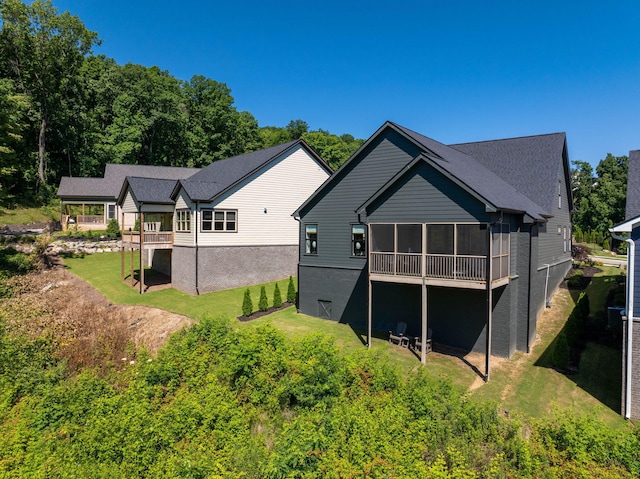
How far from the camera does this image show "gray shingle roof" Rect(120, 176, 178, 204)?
76.1 ft

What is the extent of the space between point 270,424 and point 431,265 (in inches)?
282

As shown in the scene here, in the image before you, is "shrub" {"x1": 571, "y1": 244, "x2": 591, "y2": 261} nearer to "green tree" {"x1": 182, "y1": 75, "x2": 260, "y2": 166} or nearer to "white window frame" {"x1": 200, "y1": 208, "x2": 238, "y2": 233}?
"white window frame" {"x1": 200, "y1": 208, "x2": 238, "y2": 233}

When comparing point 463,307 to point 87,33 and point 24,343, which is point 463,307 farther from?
point 87,33

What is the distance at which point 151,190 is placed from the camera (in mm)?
24141

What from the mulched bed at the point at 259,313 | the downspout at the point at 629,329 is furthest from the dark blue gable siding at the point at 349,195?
the downspout at the point at 629,329

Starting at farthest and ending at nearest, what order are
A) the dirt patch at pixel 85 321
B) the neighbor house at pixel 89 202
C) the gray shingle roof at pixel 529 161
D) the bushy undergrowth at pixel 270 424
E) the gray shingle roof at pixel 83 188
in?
→ the gray shingle roof at pixel 83 188, the neighbor house at pixel 89 202, the gray shingle roof at pixel 529 161, the dirt patch at pixel 85 321, the bushy undergrowth at pixel 270 424

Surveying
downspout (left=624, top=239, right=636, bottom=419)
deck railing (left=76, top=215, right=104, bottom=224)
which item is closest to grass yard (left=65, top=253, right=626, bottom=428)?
downspout (left=624, top=239, right=636, bottom=419)

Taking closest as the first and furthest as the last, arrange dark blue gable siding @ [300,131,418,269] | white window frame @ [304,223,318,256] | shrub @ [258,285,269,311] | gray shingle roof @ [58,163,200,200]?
dark blue gable siding @ [300,131,418,269] → white window frame @ [304,223,318,256] → shrub @ [258,285,269,311] → gray shingle roof @ [58,163,200,200]

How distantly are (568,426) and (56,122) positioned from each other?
189 ft

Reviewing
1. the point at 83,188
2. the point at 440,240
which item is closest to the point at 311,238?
the point at 440,240

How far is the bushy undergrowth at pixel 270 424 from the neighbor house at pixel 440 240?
11.5 feet

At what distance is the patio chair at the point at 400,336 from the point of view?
46.9 feet

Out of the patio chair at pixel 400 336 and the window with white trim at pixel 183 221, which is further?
the window with white trim at pixel 183 221

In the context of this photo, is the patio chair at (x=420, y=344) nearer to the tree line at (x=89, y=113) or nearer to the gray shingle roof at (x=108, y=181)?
the gray shingle roof at (x=108, y=181)
